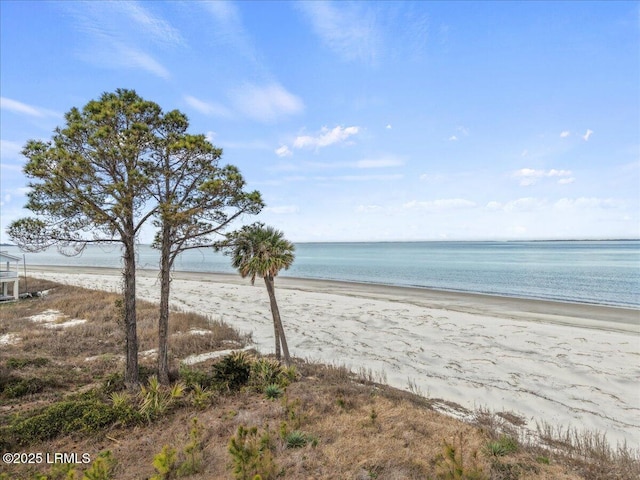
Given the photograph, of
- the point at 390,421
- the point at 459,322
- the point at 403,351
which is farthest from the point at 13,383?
the point at 459,322

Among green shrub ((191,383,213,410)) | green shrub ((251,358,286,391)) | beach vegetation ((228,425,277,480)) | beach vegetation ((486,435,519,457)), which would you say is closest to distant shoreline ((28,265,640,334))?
beach vegetation ((486,435,519,457))

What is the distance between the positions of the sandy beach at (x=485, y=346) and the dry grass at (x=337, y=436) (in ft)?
5.30

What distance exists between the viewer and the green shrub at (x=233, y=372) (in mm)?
11521

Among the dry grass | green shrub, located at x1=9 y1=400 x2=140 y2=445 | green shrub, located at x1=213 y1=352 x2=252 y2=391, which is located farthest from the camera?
green shrub, located at x1=213 y1=352 x2=252 y2=391

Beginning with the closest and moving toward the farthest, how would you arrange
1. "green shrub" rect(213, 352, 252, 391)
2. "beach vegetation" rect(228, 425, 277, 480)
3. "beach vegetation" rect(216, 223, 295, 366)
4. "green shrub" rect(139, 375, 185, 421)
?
1. "beach vegetation" rect(228, 425, 277, 480)
2. "green shrub" rect(139, 375, 185, 421)
3. "green shrub" rect(213, 352, 252, 391)
4. "beach vegetation" rect(216, 223, 295, 366)

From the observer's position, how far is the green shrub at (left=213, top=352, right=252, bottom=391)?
11.5m

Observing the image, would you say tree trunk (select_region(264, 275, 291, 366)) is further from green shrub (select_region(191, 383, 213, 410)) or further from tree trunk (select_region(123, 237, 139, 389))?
tree trunk (select_region(123, 237, 139, 389))

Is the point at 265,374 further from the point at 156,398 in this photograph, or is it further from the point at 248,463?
the point at 248,463

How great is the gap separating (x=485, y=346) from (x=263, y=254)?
41.1 feet

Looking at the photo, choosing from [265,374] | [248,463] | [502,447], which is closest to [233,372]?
[265,374]

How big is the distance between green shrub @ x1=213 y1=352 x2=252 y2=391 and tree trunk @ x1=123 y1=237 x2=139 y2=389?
254 centimetres

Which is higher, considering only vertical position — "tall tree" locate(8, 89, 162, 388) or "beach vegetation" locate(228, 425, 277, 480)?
"tall tree" locate(8, 89, 162, 388)

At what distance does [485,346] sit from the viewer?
17.4 m

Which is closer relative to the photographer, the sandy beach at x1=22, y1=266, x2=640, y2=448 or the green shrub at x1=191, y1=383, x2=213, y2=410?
the green shrub at x1=191, y1=383, x2=213, y2=410
